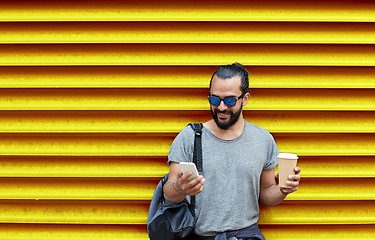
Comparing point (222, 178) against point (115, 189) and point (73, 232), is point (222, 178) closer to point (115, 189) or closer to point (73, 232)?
point (115, 189)

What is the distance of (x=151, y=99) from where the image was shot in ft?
9.11

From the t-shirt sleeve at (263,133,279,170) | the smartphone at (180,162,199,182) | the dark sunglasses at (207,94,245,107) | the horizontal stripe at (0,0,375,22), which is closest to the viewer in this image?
the smartphone at (180,162,199,182)

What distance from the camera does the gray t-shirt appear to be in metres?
2.32

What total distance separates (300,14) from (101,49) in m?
1.58

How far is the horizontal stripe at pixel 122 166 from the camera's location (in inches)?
110

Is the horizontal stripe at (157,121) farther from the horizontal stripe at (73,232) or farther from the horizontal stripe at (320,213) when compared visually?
the horizontal stripe at (73,232)

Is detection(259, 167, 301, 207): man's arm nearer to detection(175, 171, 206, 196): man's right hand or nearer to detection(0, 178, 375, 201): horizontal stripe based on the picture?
detection(0, 178, 375, 201): horizontal stripe

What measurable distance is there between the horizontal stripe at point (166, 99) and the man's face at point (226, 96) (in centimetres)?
50

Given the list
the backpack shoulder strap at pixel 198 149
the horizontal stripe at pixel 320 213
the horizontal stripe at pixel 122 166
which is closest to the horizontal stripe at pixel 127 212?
the horizontal stripe at pixel 320 213

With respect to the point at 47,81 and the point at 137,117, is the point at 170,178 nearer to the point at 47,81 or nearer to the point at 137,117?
the point at 137,117

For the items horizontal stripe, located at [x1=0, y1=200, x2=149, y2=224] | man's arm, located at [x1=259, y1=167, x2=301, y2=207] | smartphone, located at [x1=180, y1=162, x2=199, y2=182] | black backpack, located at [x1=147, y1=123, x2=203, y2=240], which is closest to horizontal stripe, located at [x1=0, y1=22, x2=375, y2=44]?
black backpack, located at [x1=147, y1=123, x2=203, y2=240]

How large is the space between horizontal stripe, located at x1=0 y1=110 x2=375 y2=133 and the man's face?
50cm

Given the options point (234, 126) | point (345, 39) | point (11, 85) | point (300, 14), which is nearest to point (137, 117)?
point (234, 126)

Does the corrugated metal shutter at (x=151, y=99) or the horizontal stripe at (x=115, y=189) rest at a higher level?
the corrugated metal shutter at (x=151, y=99)
